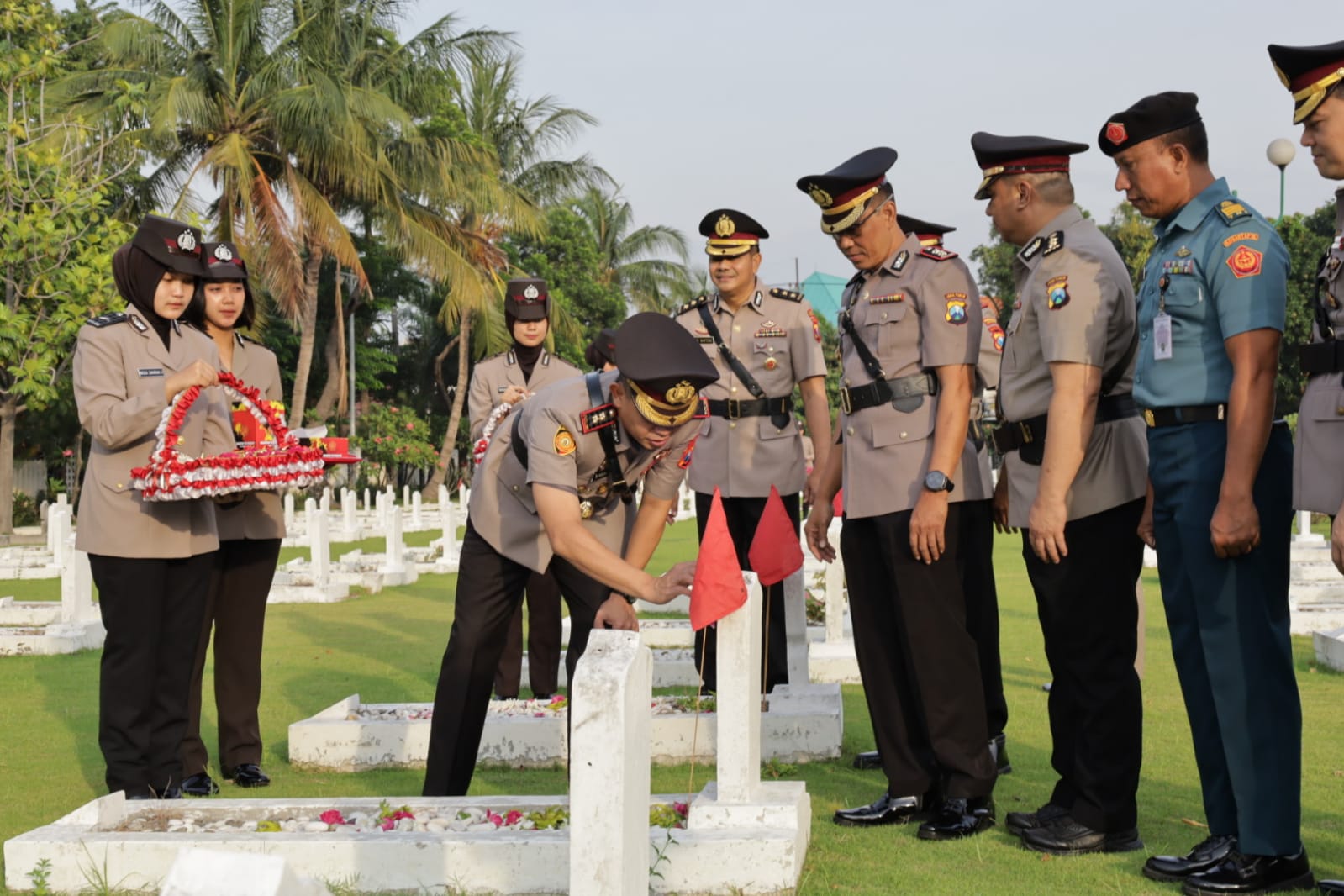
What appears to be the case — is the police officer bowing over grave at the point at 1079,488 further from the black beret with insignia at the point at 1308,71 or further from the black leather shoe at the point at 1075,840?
the black beret with insignia at the point at 1308,71

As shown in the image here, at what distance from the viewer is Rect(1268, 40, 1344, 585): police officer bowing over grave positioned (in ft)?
11.7

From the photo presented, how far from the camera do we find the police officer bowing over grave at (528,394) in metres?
7.67

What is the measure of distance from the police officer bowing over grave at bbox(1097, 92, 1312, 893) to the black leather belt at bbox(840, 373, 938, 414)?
879mm

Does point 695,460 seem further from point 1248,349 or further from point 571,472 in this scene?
point 1248,349

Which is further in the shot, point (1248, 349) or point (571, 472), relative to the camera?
point (571, 472)

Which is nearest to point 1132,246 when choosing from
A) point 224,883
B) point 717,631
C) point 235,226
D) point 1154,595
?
point 235,226

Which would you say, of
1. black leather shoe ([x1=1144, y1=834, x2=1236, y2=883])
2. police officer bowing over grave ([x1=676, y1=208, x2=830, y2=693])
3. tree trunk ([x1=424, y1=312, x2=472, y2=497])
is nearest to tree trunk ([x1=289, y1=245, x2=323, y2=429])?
tree trunk ([x1=424, y1=312, x2=472, y2=497])

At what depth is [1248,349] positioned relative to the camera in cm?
388

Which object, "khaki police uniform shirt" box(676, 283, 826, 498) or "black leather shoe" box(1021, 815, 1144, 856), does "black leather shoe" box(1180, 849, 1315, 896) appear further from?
"khaki police uniform shirt" box(676, 283, 826, 498)

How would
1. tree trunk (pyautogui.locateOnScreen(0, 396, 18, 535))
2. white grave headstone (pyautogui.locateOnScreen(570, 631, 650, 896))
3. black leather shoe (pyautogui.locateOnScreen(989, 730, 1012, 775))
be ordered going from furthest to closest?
tree trunk (pyautogui.locateOnScreen(0, 396, 18, 535)), black leather shoe (pyautogui.locateOnScreen(989, 730, 1012, 775)), white grave headstone (pyautogui.locateOnScreen(570, 631, 650, 896))

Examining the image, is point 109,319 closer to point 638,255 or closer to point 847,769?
point 847,769

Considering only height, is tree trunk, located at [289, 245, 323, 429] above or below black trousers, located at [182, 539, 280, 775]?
above

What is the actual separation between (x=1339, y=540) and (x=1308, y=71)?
1244 millimetres

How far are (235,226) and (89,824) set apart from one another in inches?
901
